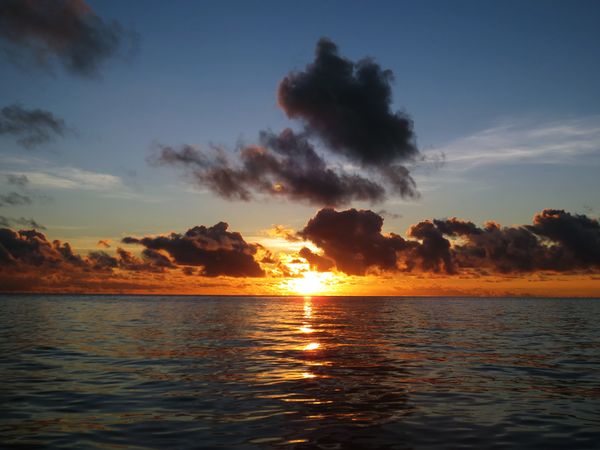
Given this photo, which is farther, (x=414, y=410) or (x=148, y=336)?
(x=148, y=336)

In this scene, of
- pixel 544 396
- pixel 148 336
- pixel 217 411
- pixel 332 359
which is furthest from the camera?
pixel 148 336

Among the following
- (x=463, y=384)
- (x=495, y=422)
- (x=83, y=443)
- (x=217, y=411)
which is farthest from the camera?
(x=463, y=384)

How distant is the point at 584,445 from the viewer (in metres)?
13.6

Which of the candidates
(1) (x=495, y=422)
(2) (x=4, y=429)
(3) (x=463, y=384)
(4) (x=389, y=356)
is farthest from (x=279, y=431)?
(4) (x=389, y=356)

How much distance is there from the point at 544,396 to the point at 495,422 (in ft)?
18.0

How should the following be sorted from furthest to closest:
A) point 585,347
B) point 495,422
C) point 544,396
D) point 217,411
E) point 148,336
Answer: point 148,336, point 585,347, point 544,396, point 217,411, point 495,422

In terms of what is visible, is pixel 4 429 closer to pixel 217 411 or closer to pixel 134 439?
pixel 134 439

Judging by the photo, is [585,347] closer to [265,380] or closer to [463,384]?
[463,384]

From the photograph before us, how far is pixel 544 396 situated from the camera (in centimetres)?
2006

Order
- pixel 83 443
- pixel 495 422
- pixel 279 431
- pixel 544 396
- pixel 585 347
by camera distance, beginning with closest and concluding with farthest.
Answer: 1. pixel 83 443
2. pixel 279 431
3. pixel 495 422
4. pixel 544 396
5. pixel 585 347

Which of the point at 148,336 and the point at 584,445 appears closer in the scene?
the point at 584,445

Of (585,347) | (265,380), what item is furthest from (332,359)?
(585,347)

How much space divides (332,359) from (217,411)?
15062 millimetres

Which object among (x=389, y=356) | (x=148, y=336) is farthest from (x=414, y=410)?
(x=148, y=336)
